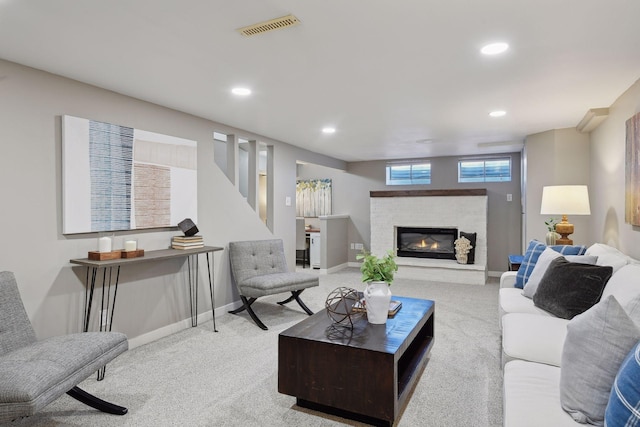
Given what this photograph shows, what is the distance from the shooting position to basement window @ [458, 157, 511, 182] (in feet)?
21.8

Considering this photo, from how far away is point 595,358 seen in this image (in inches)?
53.7

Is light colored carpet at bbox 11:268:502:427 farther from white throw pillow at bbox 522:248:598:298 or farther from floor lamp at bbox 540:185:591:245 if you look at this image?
floor lamp at bbox 540:185:591:245

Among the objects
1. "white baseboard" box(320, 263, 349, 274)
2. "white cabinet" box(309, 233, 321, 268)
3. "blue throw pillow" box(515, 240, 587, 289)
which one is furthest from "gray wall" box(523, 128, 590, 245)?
"white cabinet" box(309, 233, 321, 268)

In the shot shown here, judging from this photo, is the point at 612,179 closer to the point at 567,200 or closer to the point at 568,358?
the point at 567,200

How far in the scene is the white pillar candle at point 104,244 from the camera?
2900mm

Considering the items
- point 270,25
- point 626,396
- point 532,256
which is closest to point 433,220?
point 532,256

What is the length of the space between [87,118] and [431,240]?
569cm

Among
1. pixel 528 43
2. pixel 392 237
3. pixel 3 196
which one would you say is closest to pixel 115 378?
pixel 3 196

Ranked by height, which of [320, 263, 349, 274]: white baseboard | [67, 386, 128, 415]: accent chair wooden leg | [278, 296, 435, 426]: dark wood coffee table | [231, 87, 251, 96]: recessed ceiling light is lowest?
[67, 386, 128, 415]: accent chair wooden leg

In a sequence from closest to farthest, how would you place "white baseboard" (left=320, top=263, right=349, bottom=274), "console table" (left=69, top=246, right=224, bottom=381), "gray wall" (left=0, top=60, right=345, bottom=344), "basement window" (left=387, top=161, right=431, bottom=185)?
"gray wall" (left=0, top=60, right=345, bottom=344) → "console table" (left=69, top=246, right=224, bottom=381) → "white baseboard" (left=320, top=263, right=349, bottom=274) → "basement window" (left=387, top=161, right=431, bottom=185)

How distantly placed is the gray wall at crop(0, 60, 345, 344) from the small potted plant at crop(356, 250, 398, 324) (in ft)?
6.99

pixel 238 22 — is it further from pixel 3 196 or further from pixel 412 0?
pixel 3 196

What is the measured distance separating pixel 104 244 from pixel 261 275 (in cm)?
177

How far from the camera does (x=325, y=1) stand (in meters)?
1.77
